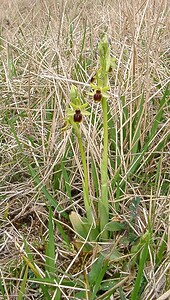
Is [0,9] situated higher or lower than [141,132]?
higher

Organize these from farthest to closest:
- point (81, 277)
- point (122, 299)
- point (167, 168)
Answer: point (167, 168)
point (81, 277)
point (122, 299)

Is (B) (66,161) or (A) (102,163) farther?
(B) (66,161)

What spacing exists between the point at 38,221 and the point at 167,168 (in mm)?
456

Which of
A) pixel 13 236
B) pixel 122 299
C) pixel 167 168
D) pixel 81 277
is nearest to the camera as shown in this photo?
pixel 122 299

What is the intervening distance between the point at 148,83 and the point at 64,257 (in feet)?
2.33

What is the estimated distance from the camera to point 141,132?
4.99 ft

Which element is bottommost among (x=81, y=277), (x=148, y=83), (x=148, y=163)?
(x=81, y=277)

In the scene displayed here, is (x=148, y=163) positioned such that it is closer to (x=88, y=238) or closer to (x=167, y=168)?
(x=167, y=168)

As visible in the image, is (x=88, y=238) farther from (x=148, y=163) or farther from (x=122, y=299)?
(x=148, y=163)

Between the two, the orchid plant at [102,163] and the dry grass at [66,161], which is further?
the dry grass at [66,161]

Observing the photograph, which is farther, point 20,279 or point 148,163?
point 148,163

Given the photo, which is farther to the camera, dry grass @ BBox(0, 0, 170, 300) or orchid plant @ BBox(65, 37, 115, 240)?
dry grass @ BBox(0, 0, 170, 300)

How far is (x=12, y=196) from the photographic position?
1400 mm

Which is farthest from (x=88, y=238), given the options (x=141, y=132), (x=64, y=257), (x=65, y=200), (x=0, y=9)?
(x=0, y=9)
